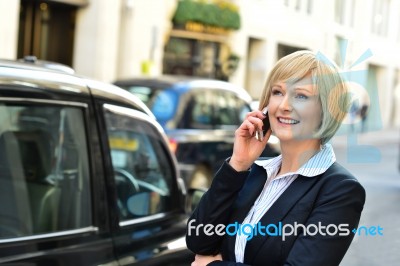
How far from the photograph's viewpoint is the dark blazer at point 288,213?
1777mm

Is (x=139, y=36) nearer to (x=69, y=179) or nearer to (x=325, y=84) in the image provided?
(x=69, y=179)

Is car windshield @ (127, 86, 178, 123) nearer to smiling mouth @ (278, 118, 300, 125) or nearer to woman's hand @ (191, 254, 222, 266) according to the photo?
woman's hand @ (191, 254, 222, 266)

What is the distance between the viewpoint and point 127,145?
3.24m

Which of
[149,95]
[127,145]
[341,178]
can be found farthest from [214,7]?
[341,178]

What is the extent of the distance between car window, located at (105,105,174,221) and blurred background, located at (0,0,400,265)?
909mm

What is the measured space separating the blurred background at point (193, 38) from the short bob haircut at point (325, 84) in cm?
85

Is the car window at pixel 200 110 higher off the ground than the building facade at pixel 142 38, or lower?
lower

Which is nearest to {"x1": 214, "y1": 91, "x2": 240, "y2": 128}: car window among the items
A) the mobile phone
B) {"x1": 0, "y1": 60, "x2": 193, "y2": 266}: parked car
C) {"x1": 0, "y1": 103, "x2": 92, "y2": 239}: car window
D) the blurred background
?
the blurred background

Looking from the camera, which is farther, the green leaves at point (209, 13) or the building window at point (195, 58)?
the building window at point (195, 58)

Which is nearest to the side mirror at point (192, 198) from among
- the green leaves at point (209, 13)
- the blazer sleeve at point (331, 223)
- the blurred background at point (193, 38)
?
the blurred background at point (193, 38)

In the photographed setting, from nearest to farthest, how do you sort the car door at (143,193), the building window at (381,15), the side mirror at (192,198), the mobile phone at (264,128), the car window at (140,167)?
the mobile phone at (264,128) → the car door at (143,193) → the car window at (140,167) → the side mirror at (192,198) → the building window at (381,15)

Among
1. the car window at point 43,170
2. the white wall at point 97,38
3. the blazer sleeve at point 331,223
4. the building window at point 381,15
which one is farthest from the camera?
the white wall at point 97,38

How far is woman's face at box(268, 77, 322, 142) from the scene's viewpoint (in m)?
1.85

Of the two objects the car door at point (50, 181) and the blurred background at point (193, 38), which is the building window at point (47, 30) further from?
the car door at point (50, 181)
